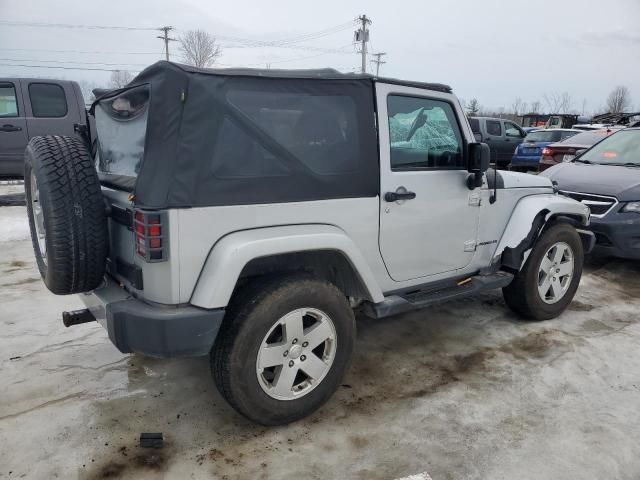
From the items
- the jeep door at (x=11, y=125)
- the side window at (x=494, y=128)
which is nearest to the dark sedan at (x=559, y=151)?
the side window at (x=494, y=128)

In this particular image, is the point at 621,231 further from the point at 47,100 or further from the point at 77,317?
the point at 47,100

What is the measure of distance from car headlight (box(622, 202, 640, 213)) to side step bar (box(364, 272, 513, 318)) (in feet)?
7.64

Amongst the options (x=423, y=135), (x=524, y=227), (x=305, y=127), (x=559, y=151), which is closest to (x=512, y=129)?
(x=559, y=151)

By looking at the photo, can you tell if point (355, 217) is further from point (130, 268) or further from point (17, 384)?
point (17, 384)

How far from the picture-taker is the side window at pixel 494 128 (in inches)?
709

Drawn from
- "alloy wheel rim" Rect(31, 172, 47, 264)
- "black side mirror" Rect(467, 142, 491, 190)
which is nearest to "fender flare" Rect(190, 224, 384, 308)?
"black side mirror" Rect(467, 142, 491, 190)

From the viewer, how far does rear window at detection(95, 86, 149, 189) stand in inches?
105

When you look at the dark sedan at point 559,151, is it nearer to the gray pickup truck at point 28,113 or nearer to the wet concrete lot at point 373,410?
the wet concrete lot at point 373,410

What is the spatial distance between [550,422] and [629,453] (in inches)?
15.9

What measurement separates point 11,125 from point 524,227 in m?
8.24

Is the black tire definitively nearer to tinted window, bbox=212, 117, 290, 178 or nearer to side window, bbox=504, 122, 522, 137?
tinted window, bbox=212, 117, 290, 178

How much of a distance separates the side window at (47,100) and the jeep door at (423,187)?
7366 millimetres

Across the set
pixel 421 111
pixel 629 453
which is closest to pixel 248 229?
pixel 421 111

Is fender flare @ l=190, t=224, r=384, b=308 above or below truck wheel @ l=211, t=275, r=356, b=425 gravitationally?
above
